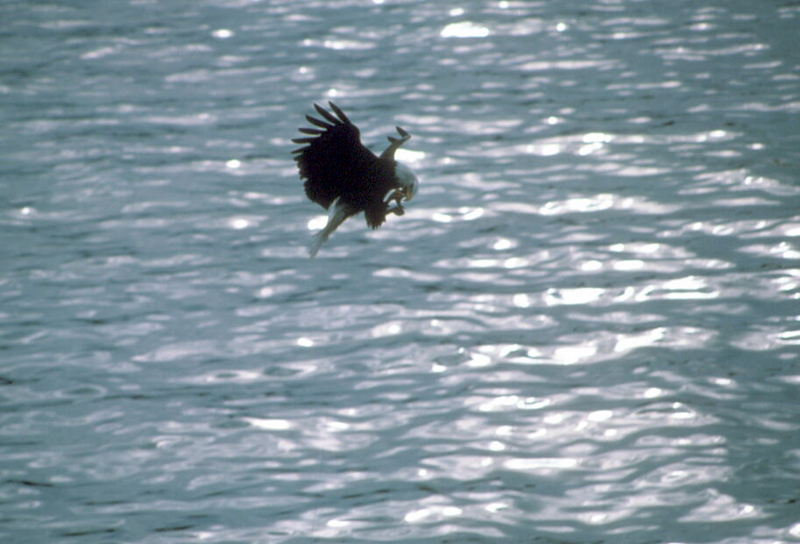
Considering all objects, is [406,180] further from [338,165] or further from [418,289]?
[418,289]

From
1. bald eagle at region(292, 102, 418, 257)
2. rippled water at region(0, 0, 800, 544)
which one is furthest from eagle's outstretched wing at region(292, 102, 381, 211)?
rippled water at region(0, 0, 800, 544)

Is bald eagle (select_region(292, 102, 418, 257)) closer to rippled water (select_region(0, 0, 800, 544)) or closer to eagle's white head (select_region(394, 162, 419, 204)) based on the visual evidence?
eagle's white head (select_region(394, 162, 419, 204))

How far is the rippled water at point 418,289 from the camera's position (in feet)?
15.3

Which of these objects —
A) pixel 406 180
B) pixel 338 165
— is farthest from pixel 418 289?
pixel 406 180

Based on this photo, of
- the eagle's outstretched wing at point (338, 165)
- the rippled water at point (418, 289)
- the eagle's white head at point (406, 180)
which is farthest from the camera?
the rippled water at point (418, 289)

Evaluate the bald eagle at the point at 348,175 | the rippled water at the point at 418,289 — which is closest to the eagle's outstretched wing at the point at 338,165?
the bald eagle at the point at 348,175

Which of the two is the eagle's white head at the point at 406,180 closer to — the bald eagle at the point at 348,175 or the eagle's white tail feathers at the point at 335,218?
the bald eagle at the point at 348,175

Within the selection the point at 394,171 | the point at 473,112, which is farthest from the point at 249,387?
the point at 473,112

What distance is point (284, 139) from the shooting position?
7.66m

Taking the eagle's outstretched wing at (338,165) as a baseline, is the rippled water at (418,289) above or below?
below

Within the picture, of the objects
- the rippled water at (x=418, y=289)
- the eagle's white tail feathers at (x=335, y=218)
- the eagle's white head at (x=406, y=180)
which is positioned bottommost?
the rippled water at (x=418, y=289)

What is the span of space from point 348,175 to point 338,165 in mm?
50

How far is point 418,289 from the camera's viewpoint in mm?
6059

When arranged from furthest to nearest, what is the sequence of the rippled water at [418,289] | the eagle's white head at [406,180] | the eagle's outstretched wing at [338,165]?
the rippled water at [418,289], the eagle's outstretched wing at [338,165], the eagle's white head at [406,180]
